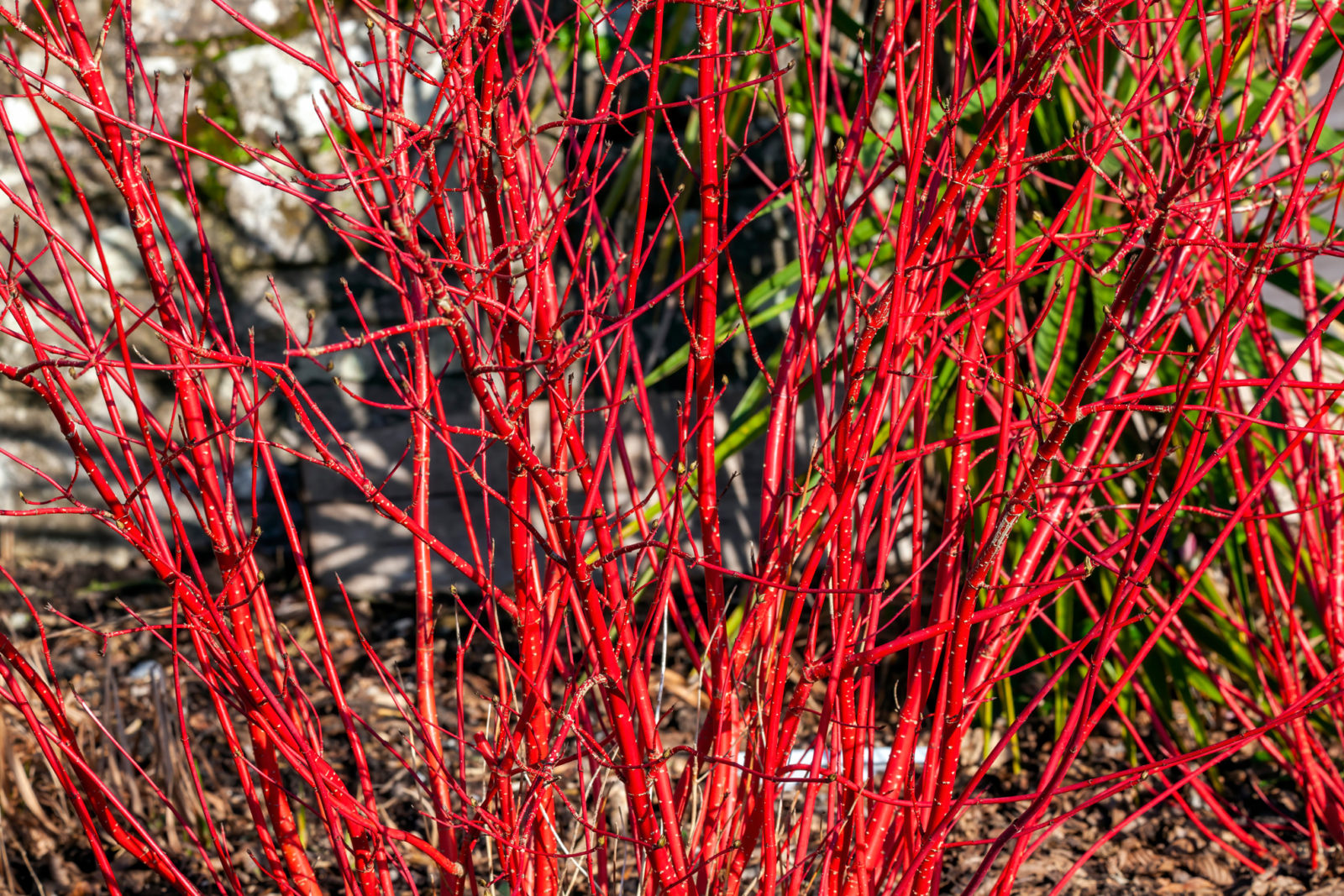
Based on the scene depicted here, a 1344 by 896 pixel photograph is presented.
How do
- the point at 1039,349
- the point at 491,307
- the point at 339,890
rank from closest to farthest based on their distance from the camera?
the point at 491,307
the point at 339,890
the point at 1039,349

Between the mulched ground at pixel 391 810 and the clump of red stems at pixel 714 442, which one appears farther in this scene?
the mulched ground at pixel 391 810

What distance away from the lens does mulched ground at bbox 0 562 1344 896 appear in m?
1.30

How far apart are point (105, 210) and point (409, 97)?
710 mm

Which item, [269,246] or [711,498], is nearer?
[711,498]

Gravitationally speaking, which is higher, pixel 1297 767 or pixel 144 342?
pixel 144 342

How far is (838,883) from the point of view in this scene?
2.69ft

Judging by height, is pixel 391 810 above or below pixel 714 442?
below

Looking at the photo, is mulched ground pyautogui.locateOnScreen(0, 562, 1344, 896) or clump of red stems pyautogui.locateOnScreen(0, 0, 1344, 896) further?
mulched ground pyautogui.locateOnScreen(0, 562, 1344, 896)

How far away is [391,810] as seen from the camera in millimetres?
1489

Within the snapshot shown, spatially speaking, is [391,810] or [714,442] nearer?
[714,442]

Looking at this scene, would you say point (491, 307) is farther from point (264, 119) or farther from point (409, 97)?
point (264, 119)

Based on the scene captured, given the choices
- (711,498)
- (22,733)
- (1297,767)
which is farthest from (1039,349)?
(22,733)

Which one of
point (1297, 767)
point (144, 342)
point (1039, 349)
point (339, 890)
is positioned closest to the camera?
point (1297, 767)

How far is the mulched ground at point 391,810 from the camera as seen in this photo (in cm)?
130
